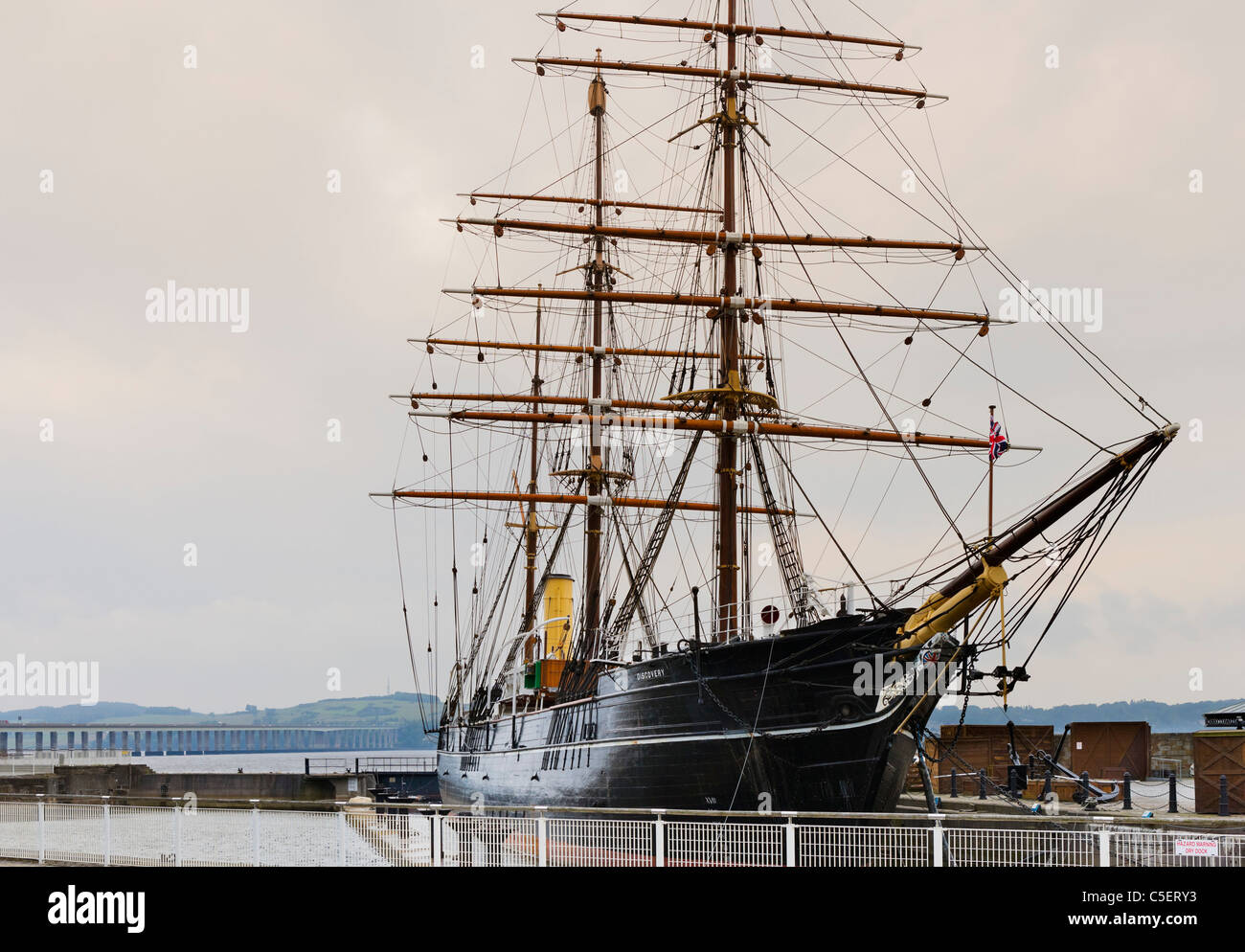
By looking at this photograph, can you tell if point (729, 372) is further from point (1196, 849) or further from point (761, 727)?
point (1196, 849)

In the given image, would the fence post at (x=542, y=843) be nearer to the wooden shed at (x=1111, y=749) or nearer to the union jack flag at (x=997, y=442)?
the union jack flag at (x=997, y=442)

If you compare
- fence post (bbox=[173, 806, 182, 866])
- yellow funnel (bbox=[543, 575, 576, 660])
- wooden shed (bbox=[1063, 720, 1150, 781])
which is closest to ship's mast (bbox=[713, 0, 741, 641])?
wooden shed (bbox=[1063, 720, 1150, 781])

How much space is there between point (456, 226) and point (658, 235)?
7608 mm

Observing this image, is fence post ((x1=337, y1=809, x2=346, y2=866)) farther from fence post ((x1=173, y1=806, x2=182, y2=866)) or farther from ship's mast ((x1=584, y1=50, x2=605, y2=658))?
ship's mast ((x1=584, y1=50, x2=605, y2=658))

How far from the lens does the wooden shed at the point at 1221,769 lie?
82.0ft

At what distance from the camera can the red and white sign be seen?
47.9 feet

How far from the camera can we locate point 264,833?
1922 cm

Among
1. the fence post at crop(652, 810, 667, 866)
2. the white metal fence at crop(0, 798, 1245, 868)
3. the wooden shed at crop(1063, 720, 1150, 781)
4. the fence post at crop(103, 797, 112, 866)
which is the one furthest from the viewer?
the wooden shed at crop(1063, 720, 1150, 781)

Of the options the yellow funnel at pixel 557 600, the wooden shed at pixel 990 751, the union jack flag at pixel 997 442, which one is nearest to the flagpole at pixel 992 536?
the union jack flag at pixel 997 442

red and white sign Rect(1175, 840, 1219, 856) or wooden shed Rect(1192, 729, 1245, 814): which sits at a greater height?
red and white sign Rect(1175, 840, 1219, 856)

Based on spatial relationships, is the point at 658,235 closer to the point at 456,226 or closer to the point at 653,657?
the point at 456,226

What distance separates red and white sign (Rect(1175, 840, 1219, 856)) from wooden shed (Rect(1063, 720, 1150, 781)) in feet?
62.4

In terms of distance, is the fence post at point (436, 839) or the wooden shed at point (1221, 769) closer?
the fence post at point (436, 839)

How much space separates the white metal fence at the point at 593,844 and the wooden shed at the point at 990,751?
13045mm
